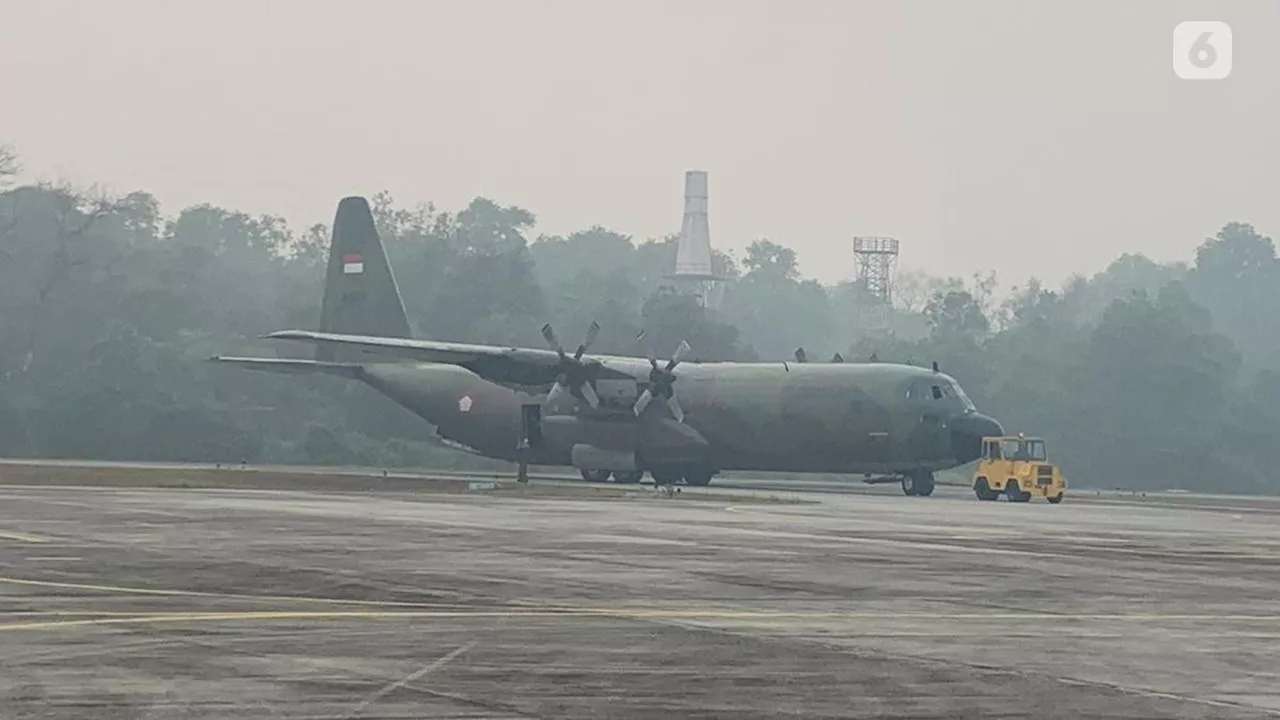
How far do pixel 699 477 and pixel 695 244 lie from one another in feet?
289

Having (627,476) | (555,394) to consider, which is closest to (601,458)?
(627,476)

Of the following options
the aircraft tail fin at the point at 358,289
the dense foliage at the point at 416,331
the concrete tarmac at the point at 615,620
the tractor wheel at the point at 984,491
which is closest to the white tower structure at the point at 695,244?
the dense foliage at the point at 416,331

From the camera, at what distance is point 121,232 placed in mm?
119938

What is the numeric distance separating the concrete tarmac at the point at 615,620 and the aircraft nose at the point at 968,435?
2210 cm

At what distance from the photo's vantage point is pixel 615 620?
16.3 m

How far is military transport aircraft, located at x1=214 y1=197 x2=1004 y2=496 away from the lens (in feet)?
182

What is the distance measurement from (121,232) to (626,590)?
106282mm

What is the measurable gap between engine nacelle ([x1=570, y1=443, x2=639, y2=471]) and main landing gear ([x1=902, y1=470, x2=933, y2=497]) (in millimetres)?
8917

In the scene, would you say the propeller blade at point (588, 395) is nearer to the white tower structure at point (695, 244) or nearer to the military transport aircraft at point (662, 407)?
the military transport aircraft at point (662, 407)

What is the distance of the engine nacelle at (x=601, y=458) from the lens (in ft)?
197

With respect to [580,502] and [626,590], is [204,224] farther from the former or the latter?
[626,590]

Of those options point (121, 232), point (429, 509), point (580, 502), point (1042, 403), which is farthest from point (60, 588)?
point (121, 232)

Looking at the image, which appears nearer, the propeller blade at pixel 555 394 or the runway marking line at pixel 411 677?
the runway marking line at pixel 411 677

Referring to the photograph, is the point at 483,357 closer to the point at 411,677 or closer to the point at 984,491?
the point at 984,491
